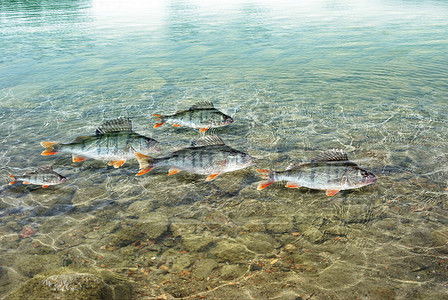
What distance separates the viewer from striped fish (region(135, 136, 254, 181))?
21.0 feet

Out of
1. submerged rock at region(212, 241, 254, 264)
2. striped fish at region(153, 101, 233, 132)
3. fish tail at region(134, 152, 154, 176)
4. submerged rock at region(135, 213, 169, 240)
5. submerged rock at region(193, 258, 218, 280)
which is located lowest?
submerged rock at region(193, 258, 218, 280)

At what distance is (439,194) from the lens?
6.49 metres

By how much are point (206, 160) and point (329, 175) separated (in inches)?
88.2

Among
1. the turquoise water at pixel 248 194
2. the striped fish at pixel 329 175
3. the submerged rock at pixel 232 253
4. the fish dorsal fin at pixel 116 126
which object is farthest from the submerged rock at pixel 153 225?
the fish dorsal fin at pixel 116 126

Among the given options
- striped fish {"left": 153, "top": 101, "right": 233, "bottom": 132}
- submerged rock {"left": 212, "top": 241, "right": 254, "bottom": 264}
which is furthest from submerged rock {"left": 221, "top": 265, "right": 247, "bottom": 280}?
striped fish {"left": 153, "top": 101, "right": 233, "bottom": 132}

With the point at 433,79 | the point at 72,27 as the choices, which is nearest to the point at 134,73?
the point at 433,79

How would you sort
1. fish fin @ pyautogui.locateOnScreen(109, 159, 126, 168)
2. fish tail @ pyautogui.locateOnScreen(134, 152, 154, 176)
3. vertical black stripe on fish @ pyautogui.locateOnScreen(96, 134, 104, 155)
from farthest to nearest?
fish fin @ pyautogui.locateOnScreen(109, 159, 126, 168)
vertical black stripe on fish @ pyautogui.locateOnScreen(96, 134, 104, 155)
fish tail @ pyautogui.locateOnScreen(134, 152, 154, 176)

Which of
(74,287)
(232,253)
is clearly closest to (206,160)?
(232,253)

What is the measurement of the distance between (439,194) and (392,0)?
7497 cm

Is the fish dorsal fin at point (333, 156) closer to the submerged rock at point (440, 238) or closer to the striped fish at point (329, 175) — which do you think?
the striped fish at point (329, 175)

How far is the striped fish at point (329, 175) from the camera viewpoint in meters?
5.75

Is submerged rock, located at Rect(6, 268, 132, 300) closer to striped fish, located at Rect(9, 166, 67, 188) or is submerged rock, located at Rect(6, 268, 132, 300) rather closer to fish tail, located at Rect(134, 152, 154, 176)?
fish tail, located at Rect(134, 152, 154, 176)

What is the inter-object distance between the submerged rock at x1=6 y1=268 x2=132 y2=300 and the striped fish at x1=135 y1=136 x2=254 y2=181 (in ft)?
7.63

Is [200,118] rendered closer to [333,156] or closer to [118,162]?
[118,162]
